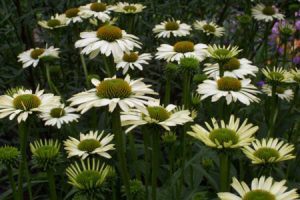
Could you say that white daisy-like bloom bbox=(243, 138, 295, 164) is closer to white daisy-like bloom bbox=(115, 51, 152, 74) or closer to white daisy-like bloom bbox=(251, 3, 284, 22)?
white daisy-like bloom bbox=(115, 51, 152, 74)

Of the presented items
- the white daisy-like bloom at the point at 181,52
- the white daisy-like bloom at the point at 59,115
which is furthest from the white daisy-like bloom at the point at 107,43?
the white daisy-like bloom at the point at 59,115

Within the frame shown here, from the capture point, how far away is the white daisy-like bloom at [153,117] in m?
1.52

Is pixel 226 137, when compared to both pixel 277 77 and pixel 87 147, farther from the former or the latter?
pixel 277 77

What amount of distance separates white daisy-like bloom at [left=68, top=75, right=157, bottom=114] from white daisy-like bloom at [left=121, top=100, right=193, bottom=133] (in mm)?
44

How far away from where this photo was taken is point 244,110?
2850mm

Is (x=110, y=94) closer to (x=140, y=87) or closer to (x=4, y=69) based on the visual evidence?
(x=140, y=87)

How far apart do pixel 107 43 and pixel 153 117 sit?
604 mm

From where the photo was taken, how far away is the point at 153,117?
1563mm

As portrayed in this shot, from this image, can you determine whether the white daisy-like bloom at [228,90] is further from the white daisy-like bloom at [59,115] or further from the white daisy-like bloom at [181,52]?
the white daisy-like bloom at [59,115]

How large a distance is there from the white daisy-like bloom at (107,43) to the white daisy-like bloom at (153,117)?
1.49 ft

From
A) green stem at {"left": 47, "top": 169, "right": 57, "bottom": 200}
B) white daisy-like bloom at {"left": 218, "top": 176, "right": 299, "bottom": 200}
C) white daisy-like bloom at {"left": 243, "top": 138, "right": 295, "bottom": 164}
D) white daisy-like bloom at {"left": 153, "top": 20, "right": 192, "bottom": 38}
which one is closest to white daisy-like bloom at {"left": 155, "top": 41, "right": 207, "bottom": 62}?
white daisy-like bloom at {"left": 153, "top": 20, "right": 192, "bottom": 38}

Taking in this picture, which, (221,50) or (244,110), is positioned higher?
(221,50)

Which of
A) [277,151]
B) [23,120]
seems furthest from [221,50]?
[23,120]

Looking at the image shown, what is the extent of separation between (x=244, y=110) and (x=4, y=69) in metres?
1.48
